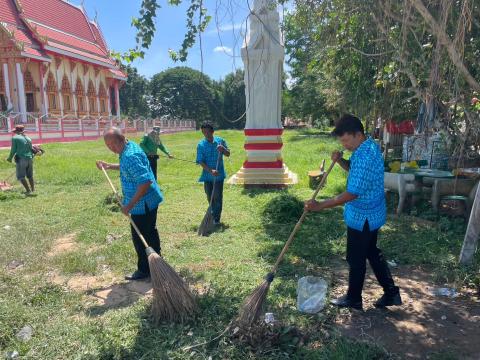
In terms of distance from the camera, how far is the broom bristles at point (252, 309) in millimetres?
3104

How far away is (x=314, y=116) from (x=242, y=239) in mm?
29816

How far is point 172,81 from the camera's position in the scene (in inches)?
2319

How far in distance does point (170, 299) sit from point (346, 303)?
60.5 inches

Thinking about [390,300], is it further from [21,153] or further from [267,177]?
[21,153]

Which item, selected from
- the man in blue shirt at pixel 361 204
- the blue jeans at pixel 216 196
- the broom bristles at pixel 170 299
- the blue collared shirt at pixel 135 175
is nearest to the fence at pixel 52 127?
the blue jeans at pixel 216 196

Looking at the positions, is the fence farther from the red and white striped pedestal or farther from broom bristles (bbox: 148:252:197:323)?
broom bristles (bbox: 148:252:197:323)

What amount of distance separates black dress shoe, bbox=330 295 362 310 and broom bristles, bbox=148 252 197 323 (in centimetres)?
126

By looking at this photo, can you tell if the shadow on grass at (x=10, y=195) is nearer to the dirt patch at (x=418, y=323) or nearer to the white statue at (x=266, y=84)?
the white statue at (x=266, y=84)

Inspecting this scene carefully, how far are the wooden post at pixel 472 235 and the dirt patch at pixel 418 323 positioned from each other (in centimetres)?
59

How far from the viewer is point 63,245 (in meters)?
5.68

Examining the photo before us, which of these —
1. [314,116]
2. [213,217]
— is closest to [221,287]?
[213,217]

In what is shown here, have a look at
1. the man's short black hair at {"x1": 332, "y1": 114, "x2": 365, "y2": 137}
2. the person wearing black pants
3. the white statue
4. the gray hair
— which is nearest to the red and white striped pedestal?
the white statue

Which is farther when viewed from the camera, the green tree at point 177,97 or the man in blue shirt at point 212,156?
the green tree at point 177,97

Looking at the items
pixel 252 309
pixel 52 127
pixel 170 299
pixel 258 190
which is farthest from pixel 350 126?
pixel 52 127
